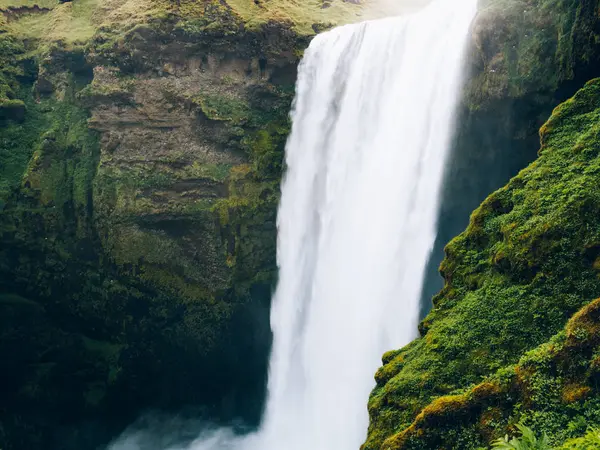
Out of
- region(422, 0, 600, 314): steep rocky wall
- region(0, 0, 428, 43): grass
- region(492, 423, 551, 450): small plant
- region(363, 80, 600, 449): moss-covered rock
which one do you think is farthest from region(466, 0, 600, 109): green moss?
region(0, 0, 428, 43): grass

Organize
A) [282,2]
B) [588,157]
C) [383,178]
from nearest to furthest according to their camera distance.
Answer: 1. [588,157]
2. [383,178]
3. [282,2]

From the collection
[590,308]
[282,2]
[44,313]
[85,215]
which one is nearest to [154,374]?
[44,313]

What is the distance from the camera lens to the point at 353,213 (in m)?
19.5

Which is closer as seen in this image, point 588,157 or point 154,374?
point 588,157

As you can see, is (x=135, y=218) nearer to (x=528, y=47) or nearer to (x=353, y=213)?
(x=353, y=213)

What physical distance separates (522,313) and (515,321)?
174mm

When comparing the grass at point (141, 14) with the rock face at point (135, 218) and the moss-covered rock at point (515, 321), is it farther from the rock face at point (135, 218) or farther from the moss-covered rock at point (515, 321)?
the moss-covered rock at point (515, 321)

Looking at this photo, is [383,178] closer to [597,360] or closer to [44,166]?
[597,360]

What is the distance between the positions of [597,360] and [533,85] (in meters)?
8.51

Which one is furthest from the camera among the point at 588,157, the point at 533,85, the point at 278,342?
the point at 278,342

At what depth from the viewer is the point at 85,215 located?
24047 mm

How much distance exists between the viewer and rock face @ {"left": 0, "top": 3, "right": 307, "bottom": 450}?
23188 mm

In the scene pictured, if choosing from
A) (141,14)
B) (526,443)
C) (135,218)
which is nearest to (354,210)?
(135,218)

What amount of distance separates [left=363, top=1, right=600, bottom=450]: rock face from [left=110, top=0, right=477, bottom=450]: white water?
458 cm
